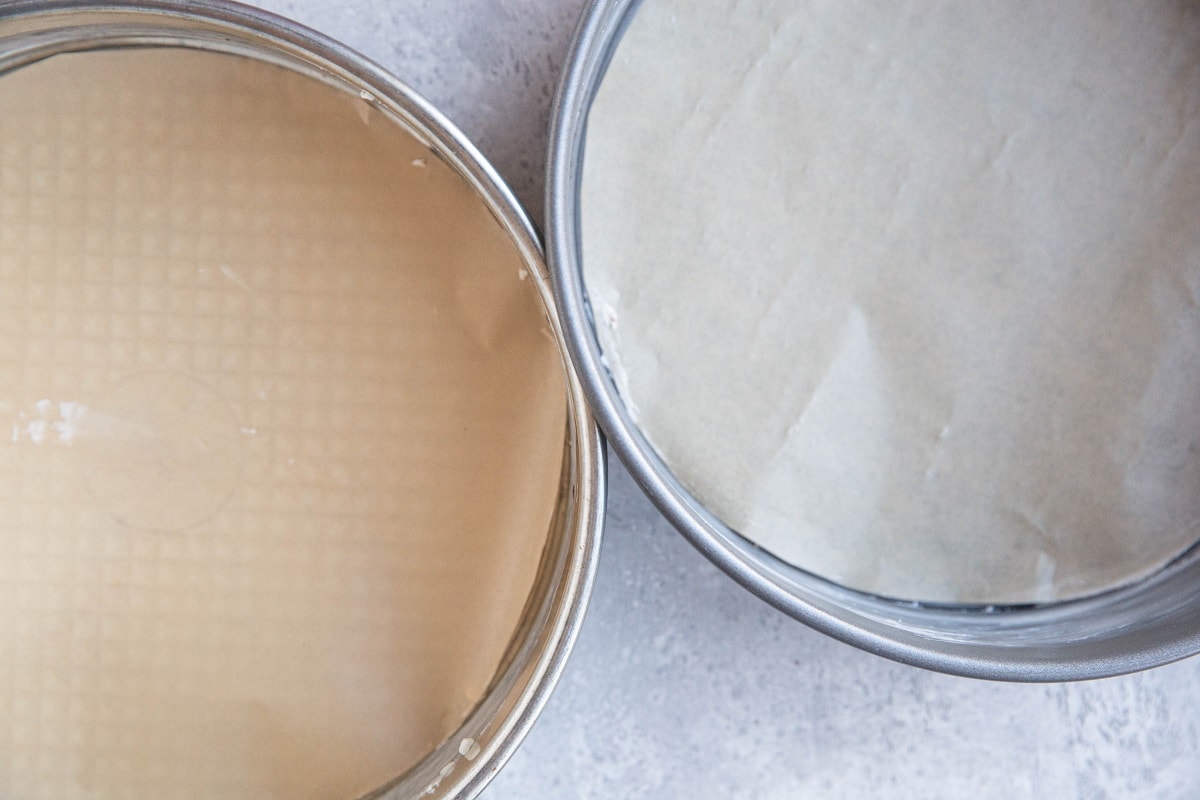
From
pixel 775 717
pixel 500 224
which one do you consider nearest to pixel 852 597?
pixel 775 717

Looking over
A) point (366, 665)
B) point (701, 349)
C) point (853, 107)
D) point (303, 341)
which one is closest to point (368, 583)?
point (366, 665)

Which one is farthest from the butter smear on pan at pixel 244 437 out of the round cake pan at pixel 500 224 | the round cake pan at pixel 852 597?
the round cake pan at pixel 852 597

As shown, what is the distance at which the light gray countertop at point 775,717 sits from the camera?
0.60 metres

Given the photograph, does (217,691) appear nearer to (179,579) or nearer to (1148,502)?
(179,579)

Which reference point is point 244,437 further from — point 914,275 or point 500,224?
point 914,275

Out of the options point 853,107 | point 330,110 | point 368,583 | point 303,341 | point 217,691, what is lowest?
point 217,691

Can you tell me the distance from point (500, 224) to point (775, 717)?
41cm

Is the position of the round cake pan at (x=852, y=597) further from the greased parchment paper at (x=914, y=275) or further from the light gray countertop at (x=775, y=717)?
the light gray countertop at (x=775, y=717)

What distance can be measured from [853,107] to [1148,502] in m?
0.30

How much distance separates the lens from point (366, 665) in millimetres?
562

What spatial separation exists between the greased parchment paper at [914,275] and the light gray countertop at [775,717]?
5.0 inches

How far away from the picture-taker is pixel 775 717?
2.00 feet

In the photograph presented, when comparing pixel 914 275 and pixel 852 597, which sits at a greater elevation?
pixel 914 275

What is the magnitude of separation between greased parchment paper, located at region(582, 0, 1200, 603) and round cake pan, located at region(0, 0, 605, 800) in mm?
49
